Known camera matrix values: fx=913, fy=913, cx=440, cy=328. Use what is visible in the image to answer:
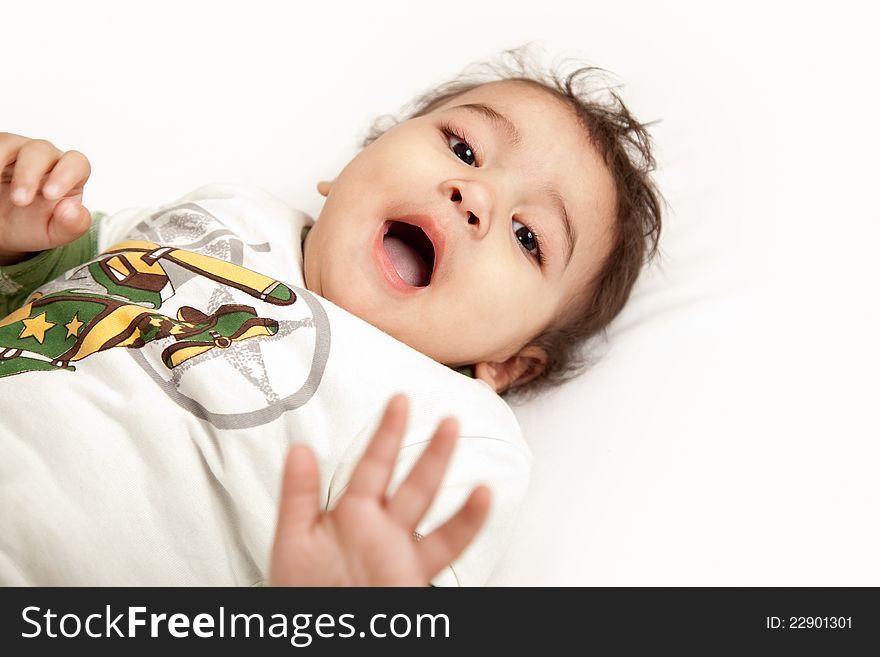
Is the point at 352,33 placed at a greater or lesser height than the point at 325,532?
greater

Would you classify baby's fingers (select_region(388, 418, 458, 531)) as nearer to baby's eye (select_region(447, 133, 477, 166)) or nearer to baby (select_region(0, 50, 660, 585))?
baby (select_region(0, 50, 660, 585))

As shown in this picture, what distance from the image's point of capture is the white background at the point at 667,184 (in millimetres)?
1087

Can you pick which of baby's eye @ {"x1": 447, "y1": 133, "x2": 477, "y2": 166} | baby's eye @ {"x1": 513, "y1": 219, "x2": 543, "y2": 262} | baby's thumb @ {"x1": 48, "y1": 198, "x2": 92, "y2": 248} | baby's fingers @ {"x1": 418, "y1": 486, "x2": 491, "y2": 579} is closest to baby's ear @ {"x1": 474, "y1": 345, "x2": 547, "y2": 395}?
baby's eye @ {"x1": 513, "y1": 219, "x2": 543, "y2": 262}

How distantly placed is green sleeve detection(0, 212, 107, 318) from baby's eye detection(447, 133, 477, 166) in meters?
0.53

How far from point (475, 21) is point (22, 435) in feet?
3.78

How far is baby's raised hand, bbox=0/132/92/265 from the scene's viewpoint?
3.45 feet

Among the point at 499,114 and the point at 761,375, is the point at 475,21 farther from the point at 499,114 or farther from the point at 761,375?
the point at 761,375

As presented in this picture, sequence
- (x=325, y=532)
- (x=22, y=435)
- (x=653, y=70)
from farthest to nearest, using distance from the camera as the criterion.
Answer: (x=653, y=70), (x=22, y=435), (x=325, y=532)

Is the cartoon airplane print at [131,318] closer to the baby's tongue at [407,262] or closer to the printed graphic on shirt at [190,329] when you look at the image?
the printed graphic on shirt at [190,329]

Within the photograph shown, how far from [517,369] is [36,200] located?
27.8 inches

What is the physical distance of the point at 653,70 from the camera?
5.18 ft

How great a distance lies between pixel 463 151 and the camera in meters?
1.25
